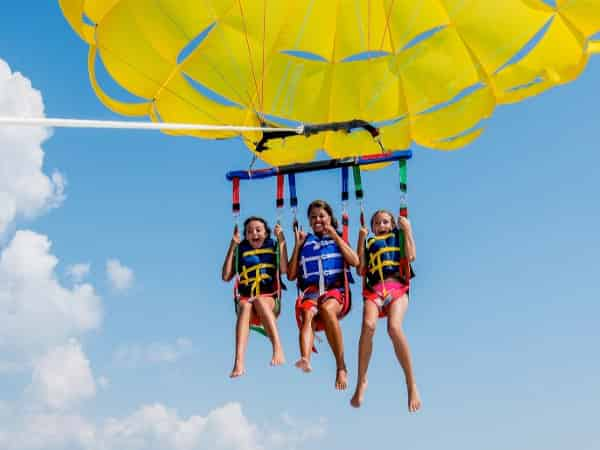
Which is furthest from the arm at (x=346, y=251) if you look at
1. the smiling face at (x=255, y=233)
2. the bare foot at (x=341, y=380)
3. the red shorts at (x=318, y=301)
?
the bare foot at (x=341, y=380)

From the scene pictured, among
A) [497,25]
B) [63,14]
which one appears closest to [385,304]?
[497,25]

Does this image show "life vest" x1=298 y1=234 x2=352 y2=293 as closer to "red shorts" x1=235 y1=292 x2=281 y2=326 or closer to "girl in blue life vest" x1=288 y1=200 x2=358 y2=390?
"girl in blue life vest" x1=288 y1=200 x2=358 y2=390

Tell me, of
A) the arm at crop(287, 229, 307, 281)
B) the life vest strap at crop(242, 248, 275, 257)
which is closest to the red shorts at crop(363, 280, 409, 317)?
the arm at crop(287, 229, 307, 281)

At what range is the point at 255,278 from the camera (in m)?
7.80

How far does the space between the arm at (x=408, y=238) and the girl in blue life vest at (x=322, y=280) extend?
439 mm

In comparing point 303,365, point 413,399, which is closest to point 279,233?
point 303,365

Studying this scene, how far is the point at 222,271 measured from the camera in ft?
26.2

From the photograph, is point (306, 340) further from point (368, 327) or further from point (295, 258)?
point (295, 258)

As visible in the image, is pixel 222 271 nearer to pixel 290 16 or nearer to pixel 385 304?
pixel 385 304

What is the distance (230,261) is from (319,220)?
0.86 meters

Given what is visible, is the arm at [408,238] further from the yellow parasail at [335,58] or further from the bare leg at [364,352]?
the yellow parasail at [335,58]

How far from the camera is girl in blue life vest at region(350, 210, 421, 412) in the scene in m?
7.48

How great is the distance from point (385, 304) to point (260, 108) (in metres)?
2.48

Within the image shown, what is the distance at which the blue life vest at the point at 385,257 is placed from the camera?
7.71 metres
